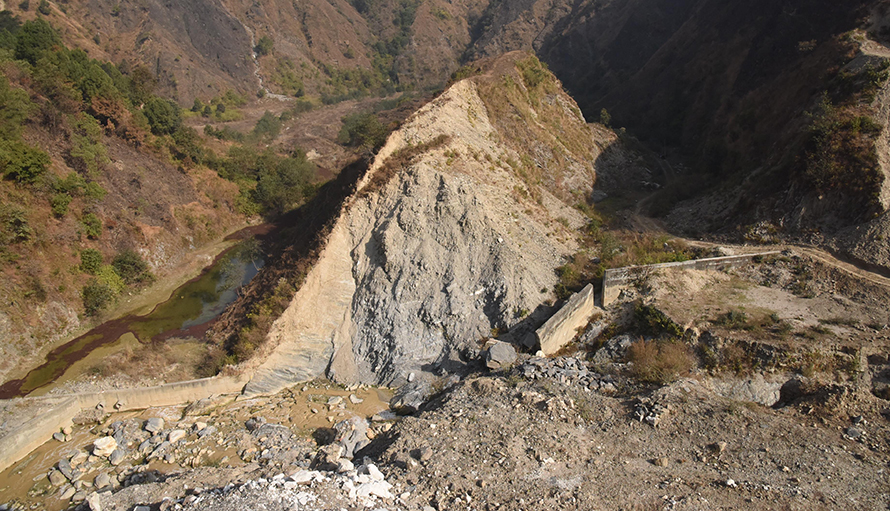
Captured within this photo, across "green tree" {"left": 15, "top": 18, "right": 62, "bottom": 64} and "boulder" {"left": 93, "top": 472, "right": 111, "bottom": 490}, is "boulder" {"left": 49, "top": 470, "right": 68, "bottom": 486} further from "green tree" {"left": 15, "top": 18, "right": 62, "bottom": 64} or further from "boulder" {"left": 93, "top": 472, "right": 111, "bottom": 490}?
"green tree" {"left": 15, "top": 18, "right": 62, "bottom": 64}

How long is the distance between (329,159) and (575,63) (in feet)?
164

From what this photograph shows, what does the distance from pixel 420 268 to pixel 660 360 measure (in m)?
9.26

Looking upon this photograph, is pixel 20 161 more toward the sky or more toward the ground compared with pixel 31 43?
more toward the ground

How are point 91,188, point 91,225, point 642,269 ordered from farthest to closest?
point 91,188
point 91,225
point 642,269

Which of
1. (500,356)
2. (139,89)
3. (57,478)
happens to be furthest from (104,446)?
(139,89)

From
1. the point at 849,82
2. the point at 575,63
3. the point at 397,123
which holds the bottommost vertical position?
the point at 397,123

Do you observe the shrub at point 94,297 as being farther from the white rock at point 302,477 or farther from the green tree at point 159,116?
the white rock at point 302,477

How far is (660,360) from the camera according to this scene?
49.8ft

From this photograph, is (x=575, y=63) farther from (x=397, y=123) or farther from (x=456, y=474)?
(x=456, y=474)

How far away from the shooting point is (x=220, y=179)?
128 feet

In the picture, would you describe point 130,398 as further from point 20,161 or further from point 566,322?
point 566,322

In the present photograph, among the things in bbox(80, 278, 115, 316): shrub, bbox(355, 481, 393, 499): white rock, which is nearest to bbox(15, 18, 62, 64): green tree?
bbox(80, 278, 115, 316): shrub

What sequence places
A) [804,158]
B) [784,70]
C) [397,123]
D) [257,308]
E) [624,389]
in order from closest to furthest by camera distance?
1. [624,389]
2. [257,308]
3. [804,158]
4. [397,123]
5. [784,70]

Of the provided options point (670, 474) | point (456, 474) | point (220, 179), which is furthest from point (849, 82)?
point (220, 179)
